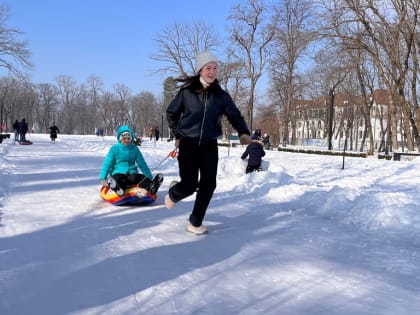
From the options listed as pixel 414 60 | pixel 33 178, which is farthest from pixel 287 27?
pixel 33 178

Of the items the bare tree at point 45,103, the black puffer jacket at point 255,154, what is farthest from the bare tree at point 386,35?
the bare tree at point 45,103

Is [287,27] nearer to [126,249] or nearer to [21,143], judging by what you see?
[21,143]

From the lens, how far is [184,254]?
3.51m

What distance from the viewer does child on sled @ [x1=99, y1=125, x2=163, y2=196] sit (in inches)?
235

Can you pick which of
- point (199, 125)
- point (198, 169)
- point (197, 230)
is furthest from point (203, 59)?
point (197, 230)

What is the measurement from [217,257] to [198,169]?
1.10 metres

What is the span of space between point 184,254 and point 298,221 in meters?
2.08

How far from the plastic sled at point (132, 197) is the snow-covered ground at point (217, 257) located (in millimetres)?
155

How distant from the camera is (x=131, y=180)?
612cm

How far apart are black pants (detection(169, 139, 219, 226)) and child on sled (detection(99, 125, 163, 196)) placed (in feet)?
6.18

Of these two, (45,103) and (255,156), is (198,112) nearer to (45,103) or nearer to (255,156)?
(255,156)

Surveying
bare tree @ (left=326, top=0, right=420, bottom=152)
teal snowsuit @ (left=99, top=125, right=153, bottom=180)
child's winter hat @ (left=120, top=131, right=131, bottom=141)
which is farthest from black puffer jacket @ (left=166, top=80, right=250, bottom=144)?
bare tree @ (left=326, top=0, right=420, bottom=152)

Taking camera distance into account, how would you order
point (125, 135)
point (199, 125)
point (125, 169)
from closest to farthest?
point (199, 125), point (125, 169), point (125, 135)

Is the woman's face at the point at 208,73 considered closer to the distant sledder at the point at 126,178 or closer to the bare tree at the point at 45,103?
the distant sledder at the point at 126,178
